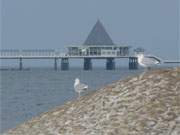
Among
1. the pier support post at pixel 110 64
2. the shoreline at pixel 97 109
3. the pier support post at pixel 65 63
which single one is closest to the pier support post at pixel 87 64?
the pier support post at pixel 110 64

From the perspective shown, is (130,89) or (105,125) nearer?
(105,125)

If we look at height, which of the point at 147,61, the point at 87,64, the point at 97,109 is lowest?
the point at 87,64

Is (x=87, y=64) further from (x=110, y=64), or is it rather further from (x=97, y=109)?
(x=97, y=109)

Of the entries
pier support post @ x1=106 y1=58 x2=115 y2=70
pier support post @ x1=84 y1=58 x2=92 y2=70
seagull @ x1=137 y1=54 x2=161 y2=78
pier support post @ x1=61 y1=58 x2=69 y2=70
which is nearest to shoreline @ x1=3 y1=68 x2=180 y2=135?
seagull @ x1=137 y1=54 x2=161 y2=78

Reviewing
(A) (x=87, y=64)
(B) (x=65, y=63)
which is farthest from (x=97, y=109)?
(B) (x=65, y=63)

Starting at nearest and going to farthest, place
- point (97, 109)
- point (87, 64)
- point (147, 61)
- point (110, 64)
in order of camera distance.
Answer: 1. point (97, 109)
2. point (147, 61)
3. point (110, 64)
4. point (87, 64)

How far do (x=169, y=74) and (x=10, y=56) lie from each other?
5240 inches

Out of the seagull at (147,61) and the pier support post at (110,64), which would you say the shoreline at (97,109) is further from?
the pier support post at (110,64)

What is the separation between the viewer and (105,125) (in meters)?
8.46

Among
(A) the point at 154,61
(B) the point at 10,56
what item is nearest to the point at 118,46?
(B) the point at 10,56

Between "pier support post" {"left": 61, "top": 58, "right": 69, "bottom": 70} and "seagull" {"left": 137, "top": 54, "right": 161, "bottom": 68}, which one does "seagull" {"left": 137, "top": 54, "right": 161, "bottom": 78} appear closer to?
"seagull" {"left": 137, "top": 54, "right": 161, "bottom": 68}

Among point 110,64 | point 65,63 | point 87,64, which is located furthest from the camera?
point 65,63

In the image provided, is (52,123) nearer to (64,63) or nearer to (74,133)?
(74,133)

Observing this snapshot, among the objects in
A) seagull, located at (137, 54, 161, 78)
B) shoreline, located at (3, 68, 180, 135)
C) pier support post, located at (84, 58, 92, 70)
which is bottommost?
pier support post, located at (84, 58, 92, 70)
